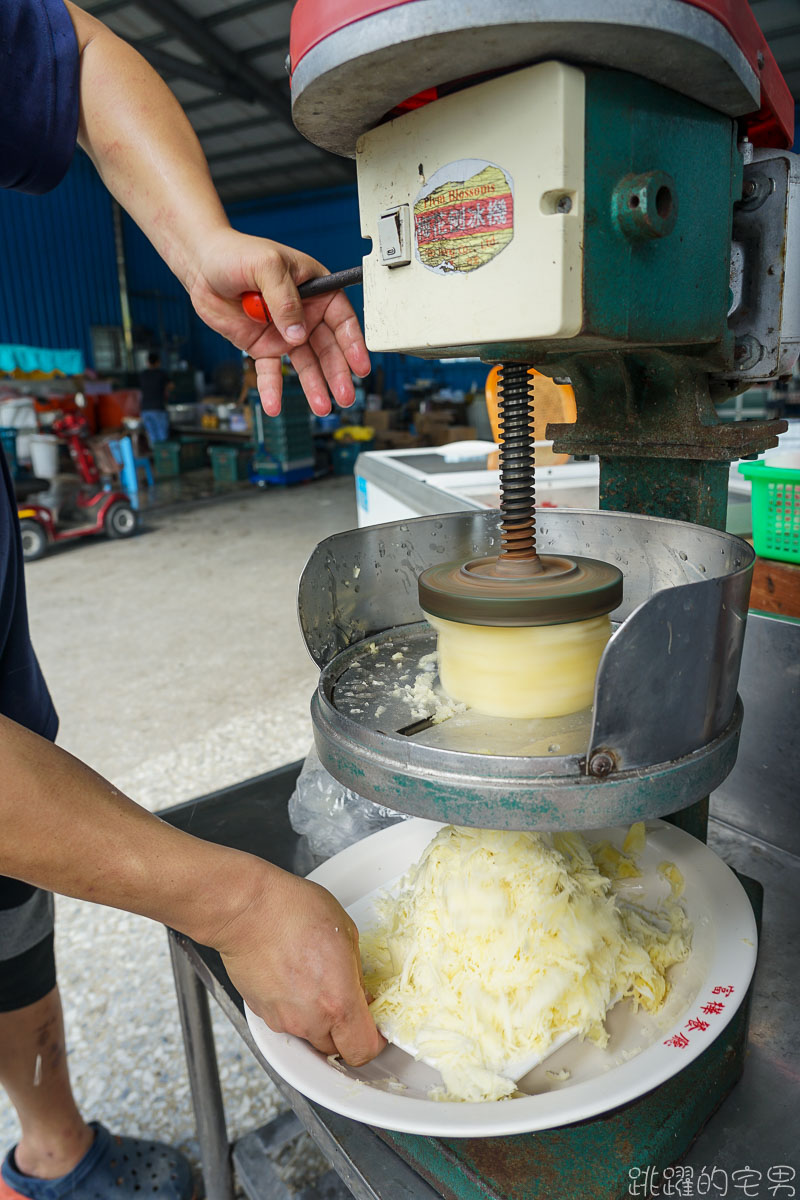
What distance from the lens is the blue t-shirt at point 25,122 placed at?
930mm

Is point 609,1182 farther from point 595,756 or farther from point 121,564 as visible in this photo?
point 121,564

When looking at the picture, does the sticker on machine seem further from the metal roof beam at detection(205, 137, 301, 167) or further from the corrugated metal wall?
the corrugated metal wall

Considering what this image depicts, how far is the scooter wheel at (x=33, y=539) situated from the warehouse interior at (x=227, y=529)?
0.01m

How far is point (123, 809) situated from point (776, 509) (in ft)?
3.31

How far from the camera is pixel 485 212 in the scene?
54 cm

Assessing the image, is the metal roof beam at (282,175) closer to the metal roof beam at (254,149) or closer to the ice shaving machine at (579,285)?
the metal roof beam at (254,149)

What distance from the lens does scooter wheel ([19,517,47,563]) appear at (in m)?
5.44

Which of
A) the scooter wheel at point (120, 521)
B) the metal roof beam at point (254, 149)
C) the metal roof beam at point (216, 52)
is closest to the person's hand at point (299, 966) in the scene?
the scooter wheel at point (120, 521)

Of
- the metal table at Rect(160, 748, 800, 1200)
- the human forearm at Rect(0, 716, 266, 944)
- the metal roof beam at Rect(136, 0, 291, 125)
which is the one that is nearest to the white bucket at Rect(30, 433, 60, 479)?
the metal roof beam at Rect(136, 0, 291, 125)

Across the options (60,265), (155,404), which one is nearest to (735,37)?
(155,404)

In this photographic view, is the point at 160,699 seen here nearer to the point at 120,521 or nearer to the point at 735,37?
the point at 735,37

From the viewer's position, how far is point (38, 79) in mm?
948

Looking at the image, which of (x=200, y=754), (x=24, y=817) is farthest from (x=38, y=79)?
(x=200, y=754)

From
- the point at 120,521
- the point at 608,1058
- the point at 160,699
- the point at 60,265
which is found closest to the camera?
the point at 608,1058
